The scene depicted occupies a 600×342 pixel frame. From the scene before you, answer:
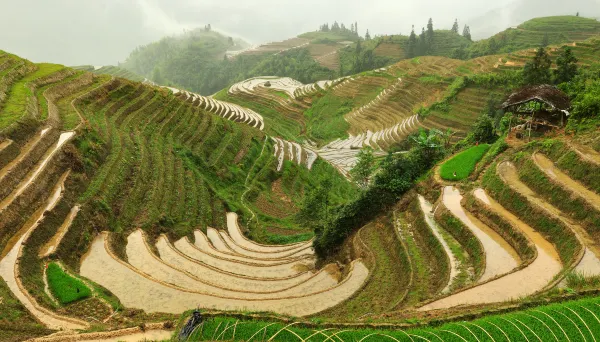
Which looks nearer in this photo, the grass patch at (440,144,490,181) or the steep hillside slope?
the steep hillside slope

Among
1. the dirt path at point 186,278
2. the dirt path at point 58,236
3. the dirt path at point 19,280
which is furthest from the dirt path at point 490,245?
the dirt path at point 58,236

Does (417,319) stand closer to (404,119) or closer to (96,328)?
(96,328)

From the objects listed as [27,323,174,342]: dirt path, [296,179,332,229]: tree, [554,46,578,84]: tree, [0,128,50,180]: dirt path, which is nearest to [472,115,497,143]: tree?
[554,46,578,84]: tree

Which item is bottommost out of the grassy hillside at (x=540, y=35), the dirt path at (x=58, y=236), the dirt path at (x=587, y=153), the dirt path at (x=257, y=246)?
the dirt path at (x=257, y=246)

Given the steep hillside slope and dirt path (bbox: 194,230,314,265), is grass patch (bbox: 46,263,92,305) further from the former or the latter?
dirt path (bbox: 194,230,314,265)

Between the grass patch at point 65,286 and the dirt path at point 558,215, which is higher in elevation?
the dirt path at point 558,215

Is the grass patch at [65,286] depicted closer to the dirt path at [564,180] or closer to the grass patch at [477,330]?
the grass patch at [477,330]

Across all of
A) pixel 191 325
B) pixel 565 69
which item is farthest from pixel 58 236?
pixel 565 69
